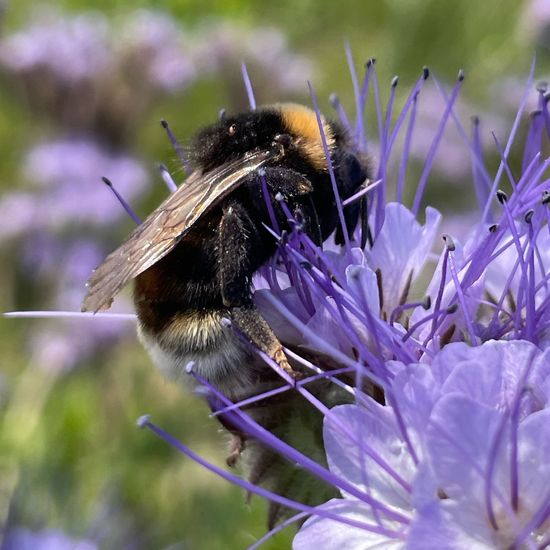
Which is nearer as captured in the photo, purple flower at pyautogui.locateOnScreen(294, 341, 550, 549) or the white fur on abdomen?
purple flower at pyautogui.locateOnScreen(294, 341, 550, 549)

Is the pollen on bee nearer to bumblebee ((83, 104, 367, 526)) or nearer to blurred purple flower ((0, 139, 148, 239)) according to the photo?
bumblebee ((83, 104, 367, 526))

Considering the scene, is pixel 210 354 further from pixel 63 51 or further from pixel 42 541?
pixel 63 51

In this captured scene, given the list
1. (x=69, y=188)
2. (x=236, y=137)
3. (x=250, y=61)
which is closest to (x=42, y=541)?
(x=236, y=137)

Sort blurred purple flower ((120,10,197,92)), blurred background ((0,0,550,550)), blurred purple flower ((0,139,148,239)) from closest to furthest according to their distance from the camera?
blurred background ((0,0,550,550)), blurred purple flower ((0,139,148,239)), blurred purple flower ((120,10,197,92))

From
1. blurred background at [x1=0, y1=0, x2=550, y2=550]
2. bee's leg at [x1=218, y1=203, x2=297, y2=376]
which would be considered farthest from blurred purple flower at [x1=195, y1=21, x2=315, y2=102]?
bee's leg at [x1=218, y1=203, x2=297, y2=376]

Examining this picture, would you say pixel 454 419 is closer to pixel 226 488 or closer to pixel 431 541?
pixel 431 541

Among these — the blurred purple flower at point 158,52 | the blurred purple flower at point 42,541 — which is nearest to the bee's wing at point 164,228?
the blurred purple flower at point 42,541
